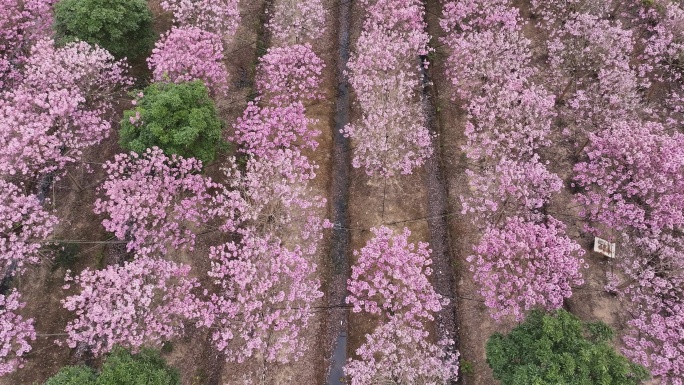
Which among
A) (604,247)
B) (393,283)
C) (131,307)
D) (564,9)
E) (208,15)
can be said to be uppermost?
(564,9)

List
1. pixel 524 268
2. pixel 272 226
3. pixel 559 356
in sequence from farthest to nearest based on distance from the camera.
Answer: pixel 272 226, pixel 524 268, pixel 559 356

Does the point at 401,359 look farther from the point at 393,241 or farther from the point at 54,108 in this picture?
the point at 54,108

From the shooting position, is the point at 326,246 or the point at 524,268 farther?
the point at 326,246

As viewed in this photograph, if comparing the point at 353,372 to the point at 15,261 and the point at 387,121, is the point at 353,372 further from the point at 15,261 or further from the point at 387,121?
the point at 15,261

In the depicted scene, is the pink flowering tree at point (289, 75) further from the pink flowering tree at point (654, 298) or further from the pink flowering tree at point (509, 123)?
the pink flowering tree at point (654, 298)

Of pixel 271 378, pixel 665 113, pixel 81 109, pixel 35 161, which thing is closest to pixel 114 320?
pixel 271 378

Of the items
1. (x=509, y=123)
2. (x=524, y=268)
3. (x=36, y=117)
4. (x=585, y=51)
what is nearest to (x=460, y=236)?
(x=524, y=268)
